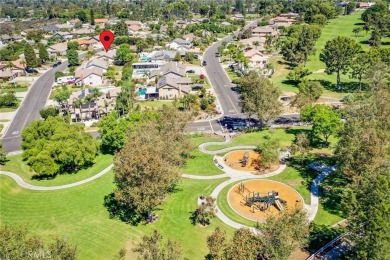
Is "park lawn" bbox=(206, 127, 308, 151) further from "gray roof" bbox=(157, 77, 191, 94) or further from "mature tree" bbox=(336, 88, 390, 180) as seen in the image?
"gray roof" bbox=(157, 77, 191, 94)

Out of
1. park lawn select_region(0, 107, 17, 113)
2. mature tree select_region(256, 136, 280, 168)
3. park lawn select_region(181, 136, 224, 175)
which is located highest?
park lawn select_region(0, 107, 17, 113)

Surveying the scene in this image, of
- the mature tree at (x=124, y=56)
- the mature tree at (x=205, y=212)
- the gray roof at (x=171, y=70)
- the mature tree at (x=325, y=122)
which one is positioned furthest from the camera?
the mature tree at (x=124, y=56)

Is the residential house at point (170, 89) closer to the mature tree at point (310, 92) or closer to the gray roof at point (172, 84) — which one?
the gray roof at point (172, 84)

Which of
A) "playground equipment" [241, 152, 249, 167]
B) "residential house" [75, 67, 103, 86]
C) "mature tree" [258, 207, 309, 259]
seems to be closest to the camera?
"mature tree" [258, 207, 309, 259]

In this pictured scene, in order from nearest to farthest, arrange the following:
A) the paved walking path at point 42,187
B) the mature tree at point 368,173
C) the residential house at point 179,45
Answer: the mature tree at point 368,173
the paved walking path at point 42,187
the residential house at point 179,45

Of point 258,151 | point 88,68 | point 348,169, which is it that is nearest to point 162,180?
point 348,169

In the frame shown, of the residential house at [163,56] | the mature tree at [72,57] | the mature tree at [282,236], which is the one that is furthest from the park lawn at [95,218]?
the residential house at [163,56]

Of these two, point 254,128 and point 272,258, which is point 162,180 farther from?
point 254,128

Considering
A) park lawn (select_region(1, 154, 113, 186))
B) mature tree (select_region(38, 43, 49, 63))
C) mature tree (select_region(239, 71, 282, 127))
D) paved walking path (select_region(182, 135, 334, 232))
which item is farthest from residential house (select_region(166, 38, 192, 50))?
park lawn (select_region(1, 154, 113, 186))
